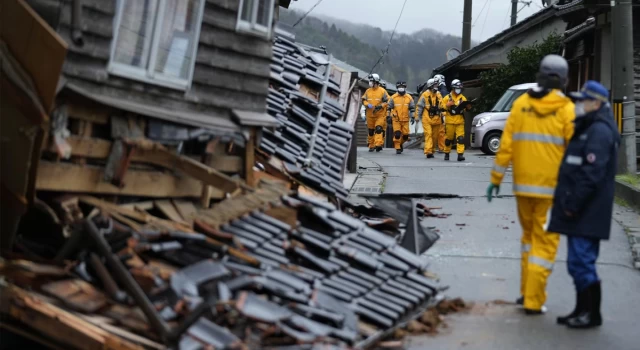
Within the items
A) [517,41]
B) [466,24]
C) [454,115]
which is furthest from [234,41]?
[466,24]

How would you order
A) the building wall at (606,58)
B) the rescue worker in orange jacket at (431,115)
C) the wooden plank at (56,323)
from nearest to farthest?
the wooden plank at (56,323) → the building wall at (606,58) → the rescue worker in orange jacket at (431,115)

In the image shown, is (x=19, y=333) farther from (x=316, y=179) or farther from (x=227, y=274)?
(x=316, y=179)

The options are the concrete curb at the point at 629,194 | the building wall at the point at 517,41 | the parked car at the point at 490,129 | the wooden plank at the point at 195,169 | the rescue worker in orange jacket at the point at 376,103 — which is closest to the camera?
the wooden plank at the point at 195,169

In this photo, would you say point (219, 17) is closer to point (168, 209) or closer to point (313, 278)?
point (168, 209)

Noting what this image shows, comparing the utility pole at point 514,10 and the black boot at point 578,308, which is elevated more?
the utility pole at point 514,10

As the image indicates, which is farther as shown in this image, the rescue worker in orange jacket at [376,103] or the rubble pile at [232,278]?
the rescue worker in orange jacket at [376,103]

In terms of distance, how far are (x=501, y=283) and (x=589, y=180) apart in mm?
2037

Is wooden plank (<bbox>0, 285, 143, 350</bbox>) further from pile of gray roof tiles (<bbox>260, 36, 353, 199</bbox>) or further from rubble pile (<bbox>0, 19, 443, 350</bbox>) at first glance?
pile of gray roof tiles (<bbox>260, 36, 353, 199</bbox>)

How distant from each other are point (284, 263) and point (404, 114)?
19.7 metres

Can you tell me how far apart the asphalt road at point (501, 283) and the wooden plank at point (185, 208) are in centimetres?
226

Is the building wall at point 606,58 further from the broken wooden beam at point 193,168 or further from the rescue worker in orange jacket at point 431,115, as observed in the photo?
the broken wooden beam at point 193,168

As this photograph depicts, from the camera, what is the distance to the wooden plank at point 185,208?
827 centimetres

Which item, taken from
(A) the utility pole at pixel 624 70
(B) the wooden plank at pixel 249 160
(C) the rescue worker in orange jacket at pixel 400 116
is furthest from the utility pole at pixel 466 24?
(B) the wooden plank at pixel 249 160

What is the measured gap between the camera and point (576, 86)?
3033cm
